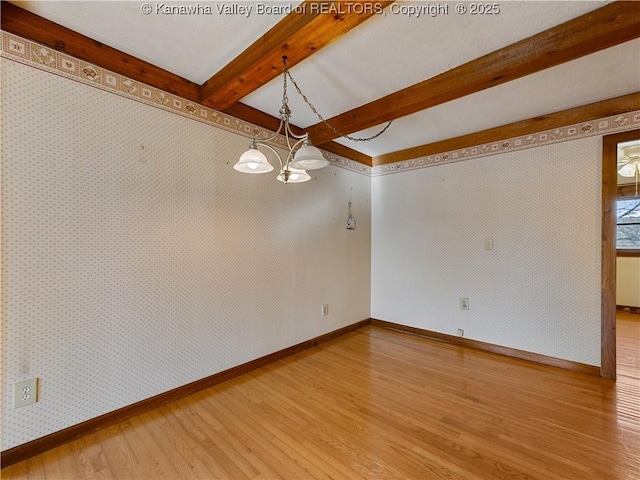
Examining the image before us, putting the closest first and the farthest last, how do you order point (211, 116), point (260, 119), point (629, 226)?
1. point (211, 116)
2. point (260, 119)
3. point (629, 226)

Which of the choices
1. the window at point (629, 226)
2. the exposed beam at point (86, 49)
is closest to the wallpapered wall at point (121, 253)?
the exposed beam at point (86, 49)

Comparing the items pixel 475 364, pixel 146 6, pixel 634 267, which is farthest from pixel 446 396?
pixel 634 267

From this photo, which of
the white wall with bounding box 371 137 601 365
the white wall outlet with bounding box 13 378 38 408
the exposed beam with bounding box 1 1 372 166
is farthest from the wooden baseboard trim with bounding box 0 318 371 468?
the exposed beam with bounding box 1 1 372 166

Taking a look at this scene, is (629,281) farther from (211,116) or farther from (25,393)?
(25,393)

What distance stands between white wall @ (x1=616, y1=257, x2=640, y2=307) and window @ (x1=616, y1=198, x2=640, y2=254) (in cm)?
21

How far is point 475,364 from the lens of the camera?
281 centimetres

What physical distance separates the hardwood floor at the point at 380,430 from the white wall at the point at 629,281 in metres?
2.98

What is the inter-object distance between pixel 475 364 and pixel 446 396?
800 mm

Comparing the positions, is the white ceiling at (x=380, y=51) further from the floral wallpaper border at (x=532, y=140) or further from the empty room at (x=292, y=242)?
the floral wallpaper border at (x=532, y=140)

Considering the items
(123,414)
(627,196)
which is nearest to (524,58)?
(123,414)

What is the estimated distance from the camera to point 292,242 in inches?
121

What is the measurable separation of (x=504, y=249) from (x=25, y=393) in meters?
4.02

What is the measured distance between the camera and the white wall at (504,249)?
104 inches

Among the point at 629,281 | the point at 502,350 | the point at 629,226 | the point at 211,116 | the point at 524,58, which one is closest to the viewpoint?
the point at 524,58
